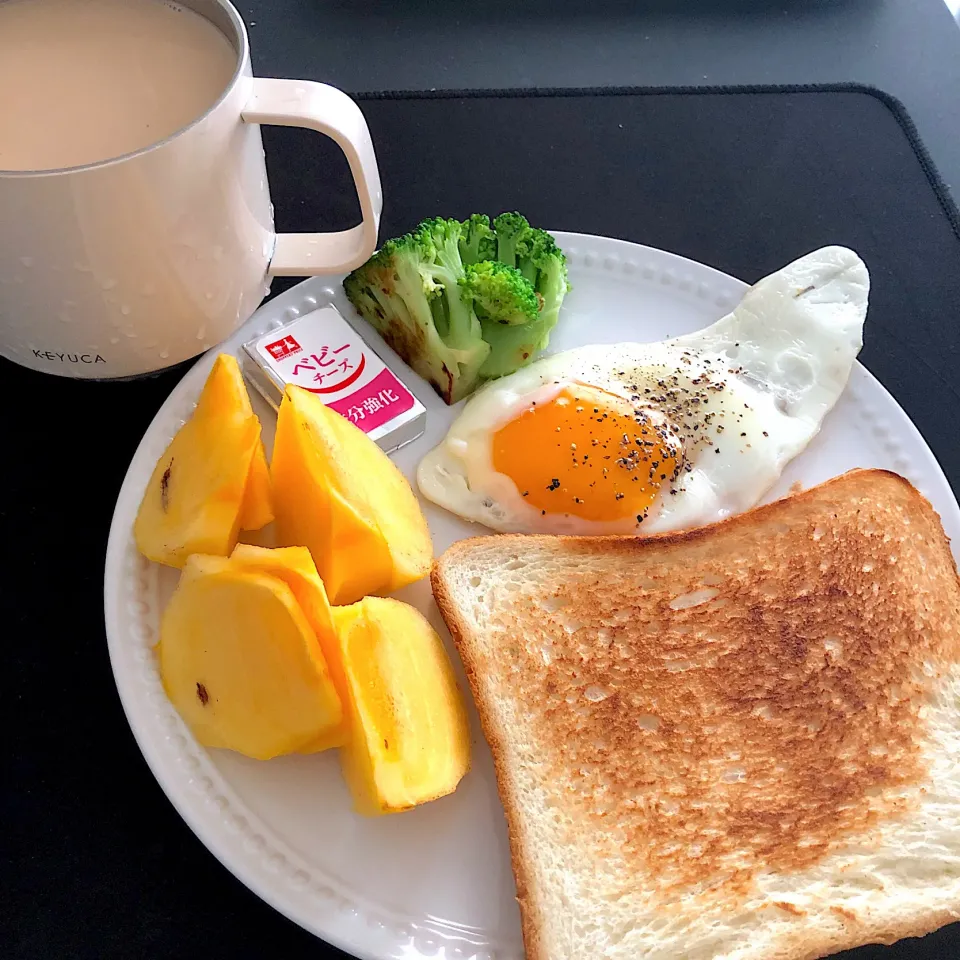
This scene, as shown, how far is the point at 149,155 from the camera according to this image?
4.32 ft

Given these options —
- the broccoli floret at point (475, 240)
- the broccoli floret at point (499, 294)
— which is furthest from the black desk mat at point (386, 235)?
the broccoli floret at point (499, 294)

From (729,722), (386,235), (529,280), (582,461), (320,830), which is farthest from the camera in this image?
(386,235)

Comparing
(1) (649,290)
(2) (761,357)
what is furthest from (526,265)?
→ (2) (761,357)

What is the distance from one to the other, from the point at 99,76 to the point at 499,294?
30.6 inches

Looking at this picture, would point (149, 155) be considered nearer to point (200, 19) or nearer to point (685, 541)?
point (200, 19)

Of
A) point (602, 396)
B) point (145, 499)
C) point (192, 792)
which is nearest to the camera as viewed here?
point (192, 792)

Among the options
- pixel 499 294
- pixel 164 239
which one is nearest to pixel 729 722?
pixel 499 294

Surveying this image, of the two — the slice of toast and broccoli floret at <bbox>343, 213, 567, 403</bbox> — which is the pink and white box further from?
the slice of toast

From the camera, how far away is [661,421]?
1.85 meters

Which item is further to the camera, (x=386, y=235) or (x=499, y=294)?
(x=386, y=235)

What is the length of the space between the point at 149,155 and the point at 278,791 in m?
0.97

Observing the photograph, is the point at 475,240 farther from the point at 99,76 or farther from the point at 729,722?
the point at 729,722

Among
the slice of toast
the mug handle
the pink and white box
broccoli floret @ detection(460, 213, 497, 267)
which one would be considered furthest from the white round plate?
broccoli floret @ detection(460, 213, 497, 267)

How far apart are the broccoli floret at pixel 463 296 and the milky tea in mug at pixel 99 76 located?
1.62 feet
